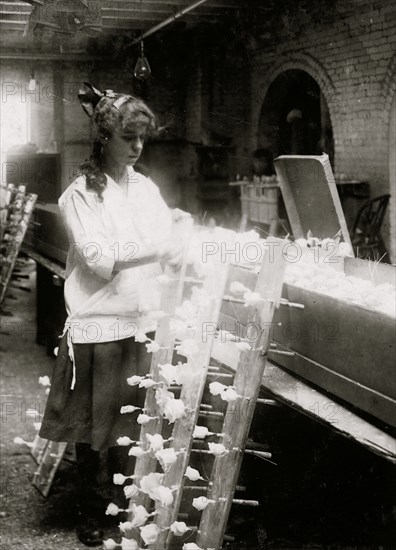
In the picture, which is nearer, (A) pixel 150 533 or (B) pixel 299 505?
(A) pixel 150 533

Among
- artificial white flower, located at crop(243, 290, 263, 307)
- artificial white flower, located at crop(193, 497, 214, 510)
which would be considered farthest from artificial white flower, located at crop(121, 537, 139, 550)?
artificial white flower, located at crop(243, 290, 263, 307)

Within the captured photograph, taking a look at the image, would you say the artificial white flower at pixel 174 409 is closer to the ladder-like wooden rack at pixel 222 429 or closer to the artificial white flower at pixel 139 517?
the ladder-like wooden rack at pixel 222 429

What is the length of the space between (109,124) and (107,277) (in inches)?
25.3

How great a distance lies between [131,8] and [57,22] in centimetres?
467

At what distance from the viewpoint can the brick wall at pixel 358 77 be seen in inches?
340

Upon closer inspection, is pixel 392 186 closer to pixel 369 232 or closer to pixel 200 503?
pixel 369 232

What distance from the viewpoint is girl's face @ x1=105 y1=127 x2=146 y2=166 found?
2.86 meters

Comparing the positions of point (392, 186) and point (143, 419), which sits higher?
point (392, 186)

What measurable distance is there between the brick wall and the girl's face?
20.8 ft

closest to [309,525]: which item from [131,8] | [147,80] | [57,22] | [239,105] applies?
[57,22]

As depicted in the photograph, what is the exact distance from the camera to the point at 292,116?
38.1ft

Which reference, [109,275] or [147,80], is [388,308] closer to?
[109,275]

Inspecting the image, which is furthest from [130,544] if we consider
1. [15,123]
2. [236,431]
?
[15,123]

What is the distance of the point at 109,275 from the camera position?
2.82m
